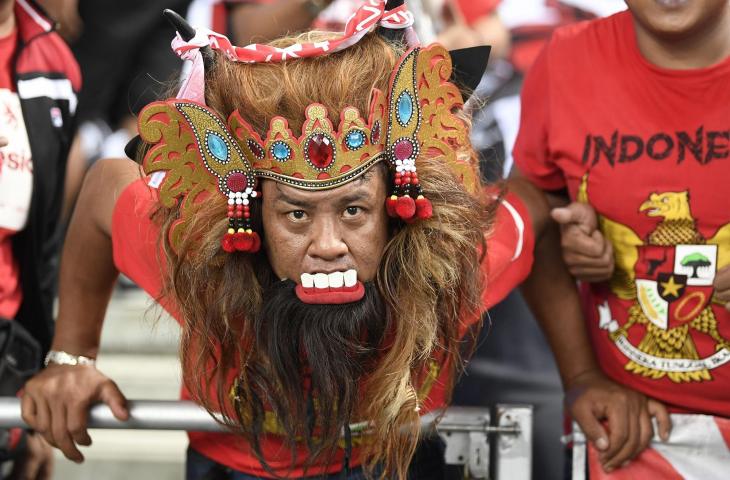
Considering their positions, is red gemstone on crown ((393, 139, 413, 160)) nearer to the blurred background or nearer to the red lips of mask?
the red lips of mask

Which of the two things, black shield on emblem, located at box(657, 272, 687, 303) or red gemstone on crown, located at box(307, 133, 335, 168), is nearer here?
red gemstone on crown, located at box(307, 133, 335, 168)

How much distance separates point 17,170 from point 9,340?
13.9 inches

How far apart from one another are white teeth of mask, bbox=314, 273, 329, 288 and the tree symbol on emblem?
697 millimetres

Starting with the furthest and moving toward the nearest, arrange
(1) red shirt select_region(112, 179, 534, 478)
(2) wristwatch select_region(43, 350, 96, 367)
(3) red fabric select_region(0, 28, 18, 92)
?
(3) red fabric select_region(0, 28, 18, 92), (2) wristwatch select_region(43, 350, 96, 367), (1) red shirt select_region(112, 179, 534, 478)

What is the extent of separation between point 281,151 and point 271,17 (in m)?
1.24

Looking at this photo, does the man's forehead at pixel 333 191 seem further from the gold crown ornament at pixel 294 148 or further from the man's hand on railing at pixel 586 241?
the man's hand on railing at pixel 586 241

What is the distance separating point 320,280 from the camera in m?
1.88

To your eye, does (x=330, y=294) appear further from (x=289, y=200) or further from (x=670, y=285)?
(x=670, y=285)

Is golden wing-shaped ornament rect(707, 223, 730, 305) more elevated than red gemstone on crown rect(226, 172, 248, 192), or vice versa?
red gemstone on crown rect(226, 172, 248, 192)

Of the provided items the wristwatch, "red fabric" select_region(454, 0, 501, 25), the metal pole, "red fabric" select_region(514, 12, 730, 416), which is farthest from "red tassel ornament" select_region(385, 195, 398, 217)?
"red fabric" select_region(454, 0, 501, 25)

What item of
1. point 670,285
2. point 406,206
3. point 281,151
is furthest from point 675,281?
point 281,151

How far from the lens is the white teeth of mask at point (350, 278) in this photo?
1.88 metres

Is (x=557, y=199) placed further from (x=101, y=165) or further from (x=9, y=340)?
(x=9, y=340)

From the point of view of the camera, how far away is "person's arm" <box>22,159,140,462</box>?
2.11 m
